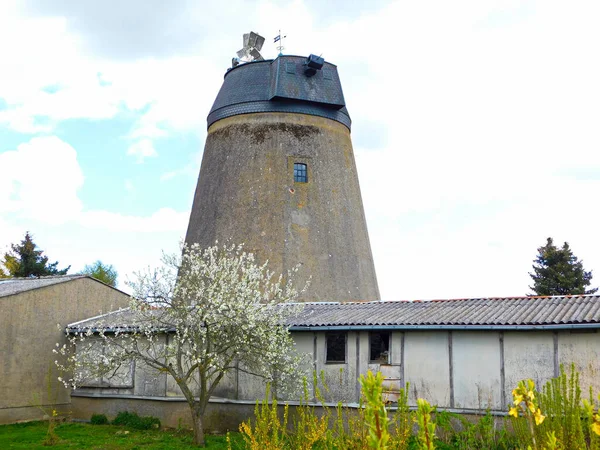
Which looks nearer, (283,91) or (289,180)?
(289,180)

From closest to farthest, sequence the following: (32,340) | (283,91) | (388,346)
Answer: (388,346) → (32,340) → (283,91)

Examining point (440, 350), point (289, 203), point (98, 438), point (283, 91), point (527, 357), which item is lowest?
point (98, 438)

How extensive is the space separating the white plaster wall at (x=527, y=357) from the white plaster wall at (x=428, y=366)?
1384 millimetres

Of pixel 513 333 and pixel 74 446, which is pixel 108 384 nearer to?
pixel 74 446

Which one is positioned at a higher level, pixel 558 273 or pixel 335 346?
pixel 558 273

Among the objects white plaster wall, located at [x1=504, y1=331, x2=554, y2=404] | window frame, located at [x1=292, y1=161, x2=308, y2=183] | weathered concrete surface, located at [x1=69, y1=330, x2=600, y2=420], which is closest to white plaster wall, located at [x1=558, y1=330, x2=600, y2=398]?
weathered concrete surface, located at [x1=69, y1=330, x2=600, y2=420]

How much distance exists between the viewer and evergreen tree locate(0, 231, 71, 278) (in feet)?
123

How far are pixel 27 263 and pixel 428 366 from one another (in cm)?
2880

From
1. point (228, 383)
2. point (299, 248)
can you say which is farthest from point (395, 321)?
point (299, 248)

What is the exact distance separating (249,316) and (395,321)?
345cm

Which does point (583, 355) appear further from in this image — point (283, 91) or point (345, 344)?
point (283, 91)

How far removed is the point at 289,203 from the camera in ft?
75.2

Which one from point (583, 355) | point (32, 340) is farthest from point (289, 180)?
point (583, 355)

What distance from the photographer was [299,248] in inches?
882
